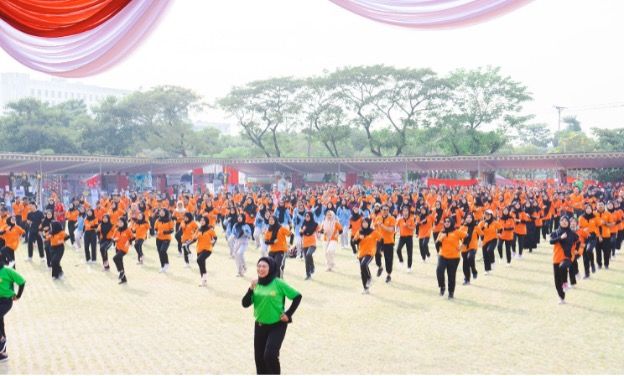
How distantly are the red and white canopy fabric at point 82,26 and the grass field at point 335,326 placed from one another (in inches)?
137

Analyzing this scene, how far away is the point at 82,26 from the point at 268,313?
3.05 metres

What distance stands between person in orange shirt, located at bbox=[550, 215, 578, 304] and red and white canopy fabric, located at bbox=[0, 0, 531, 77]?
7350 millimetres

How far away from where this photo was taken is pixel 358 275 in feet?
48.4

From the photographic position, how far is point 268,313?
20.6ft

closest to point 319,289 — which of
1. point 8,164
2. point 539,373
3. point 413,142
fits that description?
point 539,373

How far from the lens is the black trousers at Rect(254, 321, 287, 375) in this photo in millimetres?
6133

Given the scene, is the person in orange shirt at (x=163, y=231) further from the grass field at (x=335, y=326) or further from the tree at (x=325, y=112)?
the tree at (x=325, y=112)

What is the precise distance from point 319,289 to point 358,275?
2.01 metres

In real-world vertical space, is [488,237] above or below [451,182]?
above

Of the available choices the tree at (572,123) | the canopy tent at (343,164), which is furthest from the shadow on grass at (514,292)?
the tree at (572,123)

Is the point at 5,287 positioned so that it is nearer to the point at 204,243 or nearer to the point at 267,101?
the point at 204,243

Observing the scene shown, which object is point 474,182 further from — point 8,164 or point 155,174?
point 8,164

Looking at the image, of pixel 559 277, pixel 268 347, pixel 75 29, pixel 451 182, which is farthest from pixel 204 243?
pixel 451 182

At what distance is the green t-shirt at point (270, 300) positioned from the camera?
6.26m
